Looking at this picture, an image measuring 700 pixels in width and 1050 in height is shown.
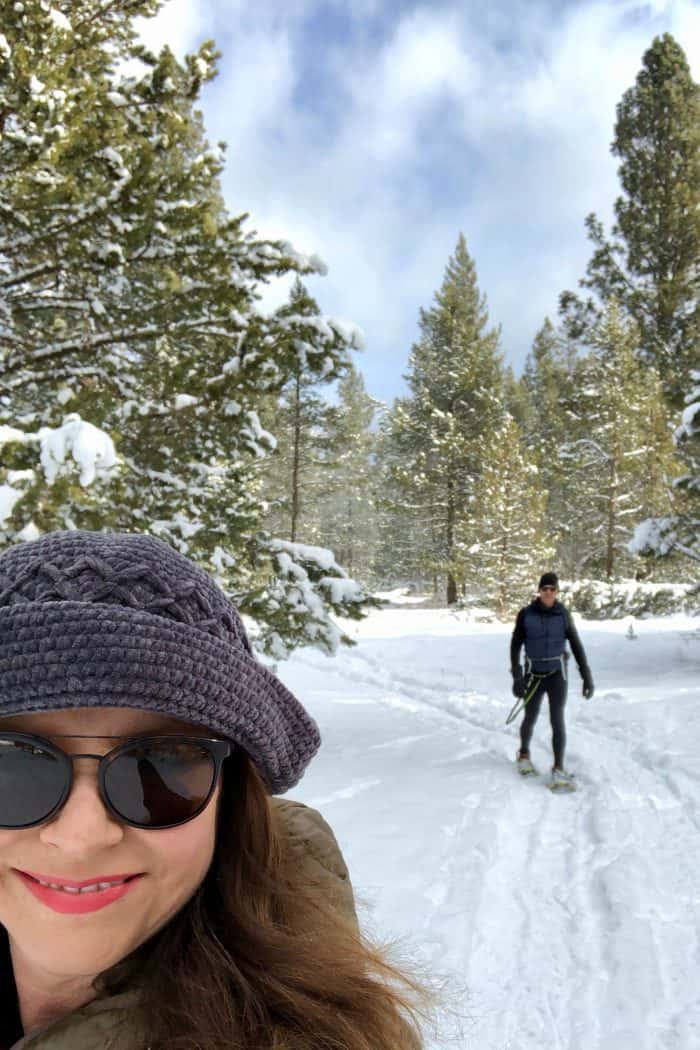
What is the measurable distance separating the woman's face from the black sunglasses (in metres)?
0.02

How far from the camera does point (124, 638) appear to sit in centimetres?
109

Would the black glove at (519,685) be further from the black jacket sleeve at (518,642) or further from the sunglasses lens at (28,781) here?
the sunglasses lens at (28,781)

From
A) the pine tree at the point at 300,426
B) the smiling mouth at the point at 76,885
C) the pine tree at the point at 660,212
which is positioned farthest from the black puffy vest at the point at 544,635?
the pine tree at the point at 660,212

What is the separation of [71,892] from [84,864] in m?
0.06

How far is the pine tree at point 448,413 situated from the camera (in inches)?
982

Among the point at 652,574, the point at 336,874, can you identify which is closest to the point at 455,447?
the point at 652,574

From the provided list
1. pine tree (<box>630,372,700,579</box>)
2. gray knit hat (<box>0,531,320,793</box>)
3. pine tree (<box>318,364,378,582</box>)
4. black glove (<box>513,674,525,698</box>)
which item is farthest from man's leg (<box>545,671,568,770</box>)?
pine tree (<box>318,364,378,582</box>)

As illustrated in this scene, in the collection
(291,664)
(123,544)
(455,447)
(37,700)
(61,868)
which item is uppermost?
(455,447)

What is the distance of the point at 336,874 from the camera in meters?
1.62

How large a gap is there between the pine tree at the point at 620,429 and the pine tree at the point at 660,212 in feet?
5.59

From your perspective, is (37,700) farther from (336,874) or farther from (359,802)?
(359,802)

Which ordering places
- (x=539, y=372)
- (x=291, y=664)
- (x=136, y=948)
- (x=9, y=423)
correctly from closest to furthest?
(x=136, y=948)
(x=9, y=423)
(x=291, y=664)
(x=539, y=372)

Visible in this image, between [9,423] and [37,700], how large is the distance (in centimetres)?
524

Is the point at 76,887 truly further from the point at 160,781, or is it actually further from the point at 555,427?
the point at 555,427
